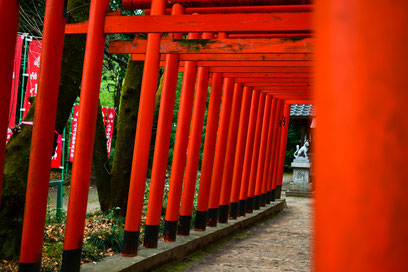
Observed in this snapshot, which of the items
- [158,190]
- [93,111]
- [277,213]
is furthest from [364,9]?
[277,213]

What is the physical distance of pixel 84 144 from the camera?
5375 mm

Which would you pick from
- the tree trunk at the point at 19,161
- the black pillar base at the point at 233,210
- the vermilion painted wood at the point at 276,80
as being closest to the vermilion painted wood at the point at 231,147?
the vermilion painted wood at the point at 276,80

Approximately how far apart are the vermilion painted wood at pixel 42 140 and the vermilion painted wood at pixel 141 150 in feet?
5.83

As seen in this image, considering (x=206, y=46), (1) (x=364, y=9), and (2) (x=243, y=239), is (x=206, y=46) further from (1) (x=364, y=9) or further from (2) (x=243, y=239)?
(1) (x=364, y=9)

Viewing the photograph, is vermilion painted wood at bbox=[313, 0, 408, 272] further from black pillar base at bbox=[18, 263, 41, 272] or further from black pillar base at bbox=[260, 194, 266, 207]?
black pillar base at bbox=[260, 194, 266, 207]

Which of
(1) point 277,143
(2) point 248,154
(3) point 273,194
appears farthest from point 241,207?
(1) point 277,143

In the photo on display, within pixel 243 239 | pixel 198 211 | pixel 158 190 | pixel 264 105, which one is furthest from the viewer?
pixel 264 105

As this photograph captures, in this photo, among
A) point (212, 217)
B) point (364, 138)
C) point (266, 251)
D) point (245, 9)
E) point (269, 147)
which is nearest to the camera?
point (364, 138)

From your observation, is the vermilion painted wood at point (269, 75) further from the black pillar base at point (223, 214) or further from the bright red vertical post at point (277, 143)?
the bright red vertical post at point (277, 143)

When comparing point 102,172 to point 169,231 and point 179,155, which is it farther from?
Answer: point 169,231

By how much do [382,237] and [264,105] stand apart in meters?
13.2

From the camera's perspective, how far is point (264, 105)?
1376cm

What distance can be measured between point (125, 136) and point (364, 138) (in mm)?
8856

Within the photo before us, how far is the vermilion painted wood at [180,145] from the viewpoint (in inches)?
308
